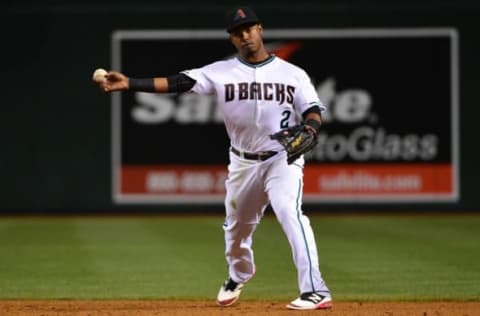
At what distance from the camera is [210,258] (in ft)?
37.9

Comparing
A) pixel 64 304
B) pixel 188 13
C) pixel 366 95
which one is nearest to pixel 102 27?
pixel 188 13

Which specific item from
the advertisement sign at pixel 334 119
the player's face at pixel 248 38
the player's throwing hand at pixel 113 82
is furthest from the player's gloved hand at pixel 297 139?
the advertisement sign at pixel 334 119

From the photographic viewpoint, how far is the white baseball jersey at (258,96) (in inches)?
296

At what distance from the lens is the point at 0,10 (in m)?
17.5

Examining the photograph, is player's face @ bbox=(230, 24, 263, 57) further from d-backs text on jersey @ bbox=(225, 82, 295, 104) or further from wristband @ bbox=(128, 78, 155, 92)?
wristband @ bbox=(128, 78, 155, 92)

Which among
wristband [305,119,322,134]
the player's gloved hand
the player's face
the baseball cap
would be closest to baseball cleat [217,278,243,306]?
the player's gloved hand

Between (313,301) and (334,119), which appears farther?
(334,119)

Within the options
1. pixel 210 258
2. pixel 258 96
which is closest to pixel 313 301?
pixel 258 96

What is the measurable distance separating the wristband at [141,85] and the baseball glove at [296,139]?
83cm

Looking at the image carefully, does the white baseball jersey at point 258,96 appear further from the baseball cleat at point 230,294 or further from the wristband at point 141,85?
the baseball cleat at point 230,294

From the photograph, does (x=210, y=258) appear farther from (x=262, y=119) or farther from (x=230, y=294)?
(x=262, y=119)

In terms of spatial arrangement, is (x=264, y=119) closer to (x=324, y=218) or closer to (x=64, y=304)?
(x=64, y=304)

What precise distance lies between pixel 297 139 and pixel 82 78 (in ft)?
35.1

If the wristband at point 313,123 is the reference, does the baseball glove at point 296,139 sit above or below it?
below
